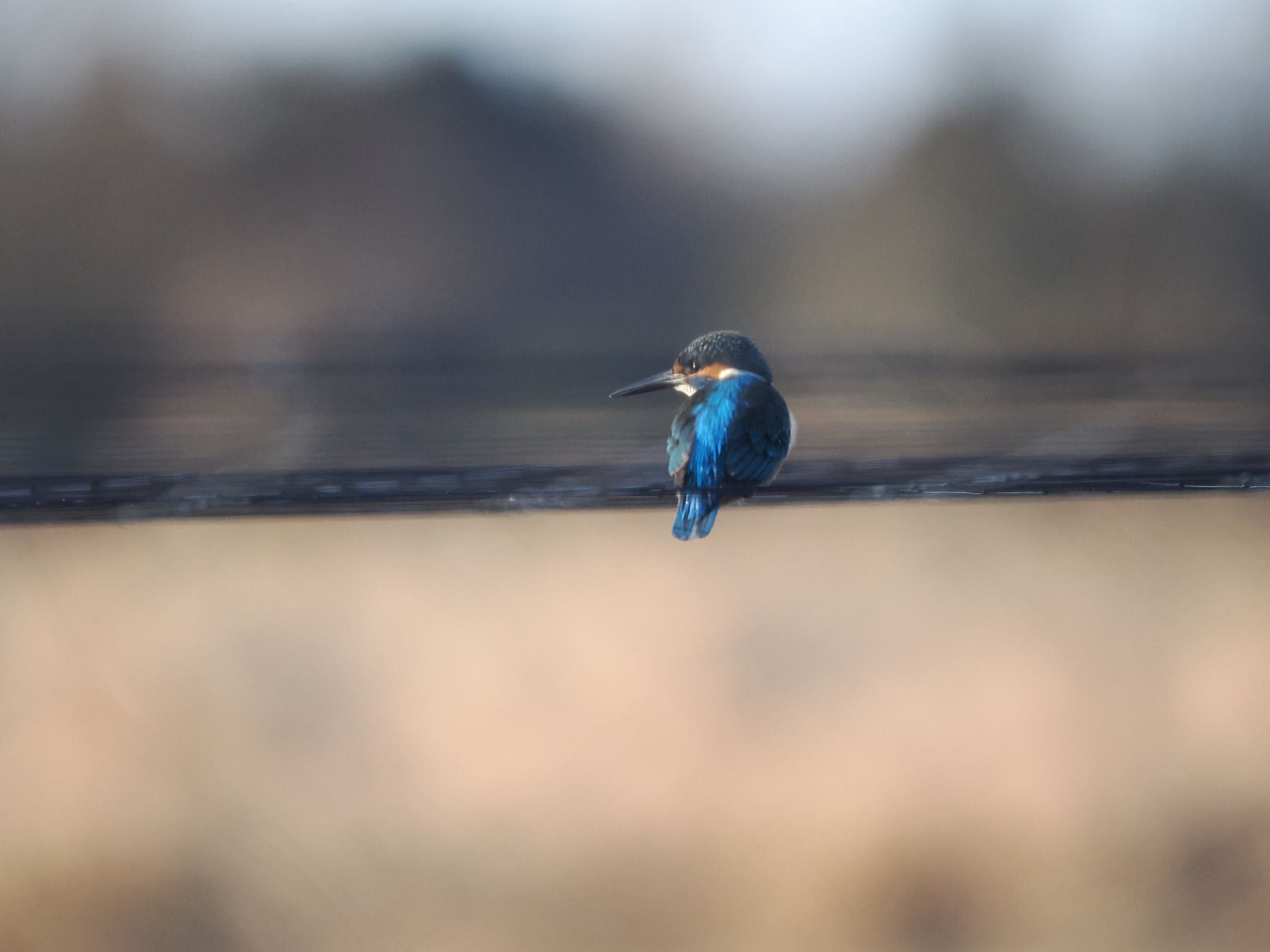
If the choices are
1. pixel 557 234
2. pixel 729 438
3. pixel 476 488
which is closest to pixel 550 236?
pixel 557 234

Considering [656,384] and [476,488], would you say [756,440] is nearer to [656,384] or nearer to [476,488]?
[656,384]

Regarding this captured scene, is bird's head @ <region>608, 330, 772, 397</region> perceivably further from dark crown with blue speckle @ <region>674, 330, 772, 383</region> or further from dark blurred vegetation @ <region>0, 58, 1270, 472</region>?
dark blurred vegetation @ <region>0, 58, 1270, 472</region>

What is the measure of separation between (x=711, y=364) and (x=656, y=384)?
0.30 ft

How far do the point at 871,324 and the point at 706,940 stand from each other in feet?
11.0

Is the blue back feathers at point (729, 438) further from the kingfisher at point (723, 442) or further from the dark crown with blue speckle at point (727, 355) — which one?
the dark crown with blue speckle at point (727, 355)

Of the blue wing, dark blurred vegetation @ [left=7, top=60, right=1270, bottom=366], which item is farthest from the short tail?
dark blurred vegetation @ [left=7, top=60, right=1270, bottom=366]

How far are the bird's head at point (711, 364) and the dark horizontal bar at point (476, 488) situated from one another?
25.1 inches

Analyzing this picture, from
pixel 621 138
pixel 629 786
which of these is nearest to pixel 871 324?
pixel 621 138

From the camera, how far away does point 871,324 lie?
5.12 meters

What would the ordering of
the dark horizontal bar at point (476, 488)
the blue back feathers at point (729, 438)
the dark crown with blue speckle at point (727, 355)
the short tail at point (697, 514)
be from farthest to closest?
the dark crown with blue speckle at point (727, 355)
the blue back feathers at point (729, 438)
the short tail at point (697, 514)
the dark horizontal bar at point (476, 488)

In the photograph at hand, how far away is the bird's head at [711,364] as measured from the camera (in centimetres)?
154

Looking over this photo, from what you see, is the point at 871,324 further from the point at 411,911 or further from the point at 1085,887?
the point at 411,911

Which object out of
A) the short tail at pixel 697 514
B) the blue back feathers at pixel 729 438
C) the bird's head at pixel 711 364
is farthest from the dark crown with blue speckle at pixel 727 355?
the short tail at pixel 697 514

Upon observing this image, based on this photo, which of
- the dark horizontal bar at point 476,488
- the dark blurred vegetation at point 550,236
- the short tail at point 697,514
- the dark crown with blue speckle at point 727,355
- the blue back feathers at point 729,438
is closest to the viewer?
the dark horizontal bar at point 476,488
